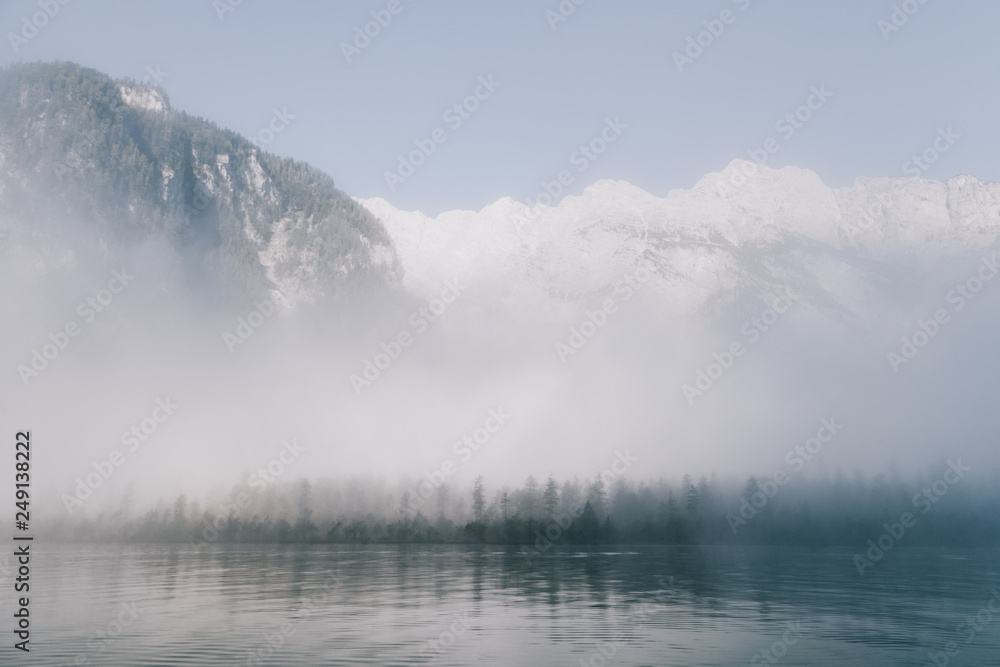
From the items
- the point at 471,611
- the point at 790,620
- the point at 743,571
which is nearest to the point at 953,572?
the point at 743,571

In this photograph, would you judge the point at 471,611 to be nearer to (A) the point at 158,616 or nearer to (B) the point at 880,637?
(A) the point at 158,616

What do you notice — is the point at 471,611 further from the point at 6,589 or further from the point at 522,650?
the point at 6,589

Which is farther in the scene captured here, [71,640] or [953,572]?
[953,572]

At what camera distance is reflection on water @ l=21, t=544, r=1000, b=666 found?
59.6 m

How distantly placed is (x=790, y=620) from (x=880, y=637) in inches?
447

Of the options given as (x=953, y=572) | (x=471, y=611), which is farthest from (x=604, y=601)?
(x=953, y=572)

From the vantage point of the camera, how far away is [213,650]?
194 ft

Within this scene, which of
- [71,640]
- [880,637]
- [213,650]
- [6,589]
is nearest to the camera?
[213,650]

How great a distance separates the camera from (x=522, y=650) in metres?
62.2

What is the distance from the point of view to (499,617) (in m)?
81.9

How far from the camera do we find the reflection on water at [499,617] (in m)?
59.6

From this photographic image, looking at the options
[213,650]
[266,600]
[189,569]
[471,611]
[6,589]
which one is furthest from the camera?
[189,569]

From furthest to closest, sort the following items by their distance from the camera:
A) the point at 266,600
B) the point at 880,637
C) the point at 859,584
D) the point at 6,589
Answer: the point at 859,584 < the point at 6,589 < the point at 266,600 < the point at 880,637

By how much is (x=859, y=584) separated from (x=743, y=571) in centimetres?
3311
